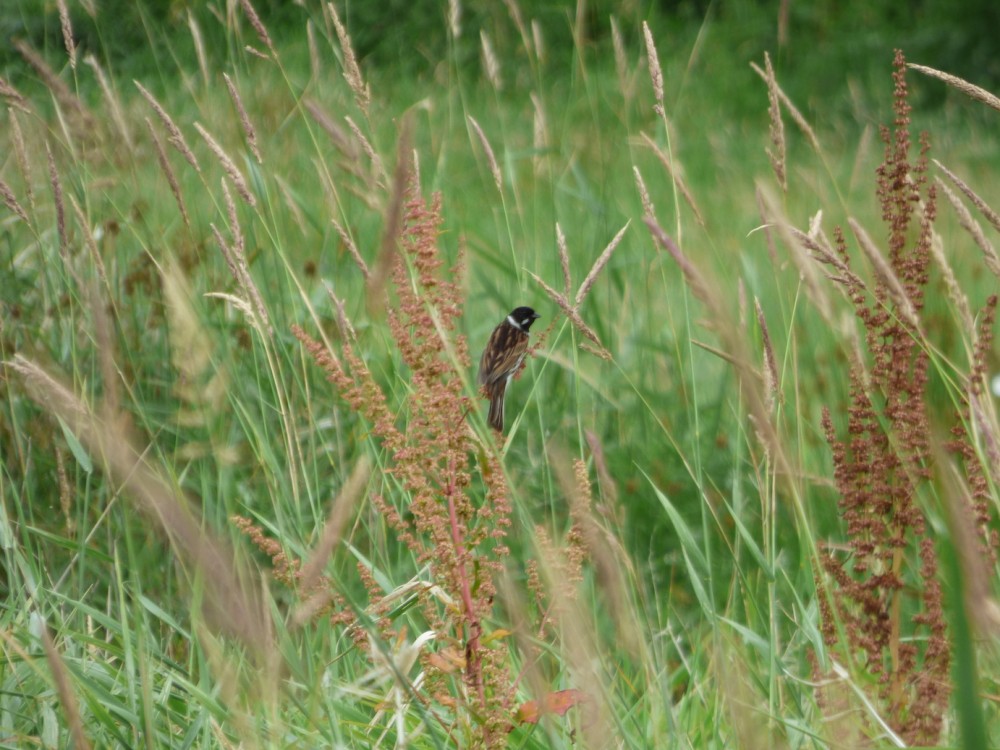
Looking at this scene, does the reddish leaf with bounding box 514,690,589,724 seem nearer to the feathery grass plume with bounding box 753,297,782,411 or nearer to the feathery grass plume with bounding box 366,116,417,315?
the feathery grass plume with bounding box 753,297,782,411

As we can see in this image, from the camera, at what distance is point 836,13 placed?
46.0ft

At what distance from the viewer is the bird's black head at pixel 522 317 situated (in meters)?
2.84

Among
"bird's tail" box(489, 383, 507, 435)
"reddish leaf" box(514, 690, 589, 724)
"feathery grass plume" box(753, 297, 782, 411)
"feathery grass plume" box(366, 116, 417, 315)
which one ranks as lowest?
"bird's tail" box(489, 383, 507, 435)

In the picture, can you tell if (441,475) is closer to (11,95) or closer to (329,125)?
(329,125)

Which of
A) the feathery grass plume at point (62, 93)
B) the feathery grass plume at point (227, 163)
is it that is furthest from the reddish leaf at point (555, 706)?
the feathery grass plume at point (62, 93)

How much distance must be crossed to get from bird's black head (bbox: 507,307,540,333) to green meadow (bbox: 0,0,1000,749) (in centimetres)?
11

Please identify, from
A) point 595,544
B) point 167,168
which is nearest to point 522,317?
point 167,168


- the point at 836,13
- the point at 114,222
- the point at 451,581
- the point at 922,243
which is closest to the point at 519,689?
the point at 451,581

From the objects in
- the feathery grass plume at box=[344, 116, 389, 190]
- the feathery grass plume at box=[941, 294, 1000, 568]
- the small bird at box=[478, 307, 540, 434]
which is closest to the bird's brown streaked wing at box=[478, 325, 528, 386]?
the small bird at box=[478, 307, 540, 434]

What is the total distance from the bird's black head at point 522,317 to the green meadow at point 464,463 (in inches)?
4.2

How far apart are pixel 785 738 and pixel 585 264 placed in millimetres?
1679

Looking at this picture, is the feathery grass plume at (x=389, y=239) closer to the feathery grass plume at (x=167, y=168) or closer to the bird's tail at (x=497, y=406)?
the feathery grass plume at (x=167, y=168)

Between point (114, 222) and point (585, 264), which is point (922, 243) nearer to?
point (585, 264)

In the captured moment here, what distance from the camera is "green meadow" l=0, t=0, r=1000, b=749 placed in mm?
1481
